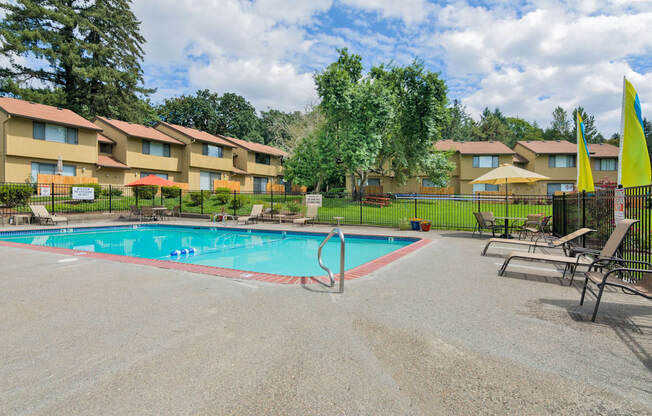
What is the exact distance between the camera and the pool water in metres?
9.56

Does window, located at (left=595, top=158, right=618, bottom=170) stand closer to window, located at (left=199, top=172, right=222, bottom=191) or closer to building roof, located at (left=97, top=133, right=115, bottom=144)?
window, located at (left=199, top=172, right=222, bottom=191)

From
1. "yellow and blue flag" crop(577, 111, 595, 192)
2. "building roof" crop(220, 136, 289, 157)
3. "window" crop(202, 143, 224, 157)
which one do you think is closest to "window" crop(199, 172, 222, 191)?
"window" crop(202, 143, 224, 157)

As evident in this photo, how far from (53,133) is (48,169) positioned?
2766 mm

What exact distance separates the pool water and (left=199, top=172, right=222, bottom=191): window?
17.6m

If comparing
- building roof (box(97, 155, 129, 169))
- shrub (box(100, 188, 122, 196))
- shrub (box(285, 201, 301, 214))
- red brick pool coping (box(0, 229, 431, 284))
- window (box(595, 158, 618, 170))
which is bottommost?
red brick pool coping (box(0, 229, 431, 284))

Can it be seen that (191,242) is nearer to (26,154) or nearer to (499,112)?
(26,154)

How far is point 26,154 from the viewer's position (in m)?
23.0

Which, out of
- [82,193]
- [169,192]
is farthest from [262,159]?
[82,193]

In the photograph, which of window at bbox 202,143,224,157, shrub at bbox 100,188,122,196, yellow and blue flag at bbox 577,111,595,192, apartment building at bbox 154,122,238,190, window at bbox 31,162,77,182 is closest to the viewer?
yellow and blue flag at bbox 577,111,595,192

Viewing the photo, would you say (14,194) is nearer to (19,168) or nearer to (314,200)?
(19,168)

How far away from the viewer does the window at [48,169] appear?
2362 centimetres

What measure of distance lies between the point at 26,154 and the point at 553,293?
30.9 meters

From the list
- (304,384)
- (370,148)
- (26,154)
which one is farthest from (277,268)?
(26,154)

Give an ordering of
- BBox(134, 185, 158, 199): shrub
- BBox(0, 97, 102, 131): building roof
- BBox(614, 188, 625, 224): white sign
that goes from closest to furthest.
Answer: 1. BBox(614, 188, 625, 224): white sign
2. BBox(0, 97, 102, 131): building roof
3. BBox(134, 185, 158, 199): shrub
